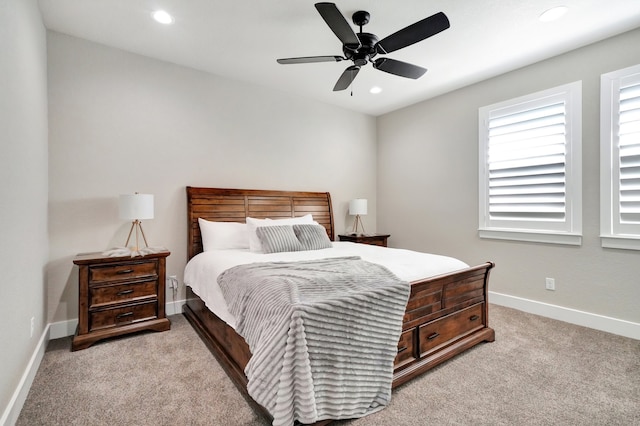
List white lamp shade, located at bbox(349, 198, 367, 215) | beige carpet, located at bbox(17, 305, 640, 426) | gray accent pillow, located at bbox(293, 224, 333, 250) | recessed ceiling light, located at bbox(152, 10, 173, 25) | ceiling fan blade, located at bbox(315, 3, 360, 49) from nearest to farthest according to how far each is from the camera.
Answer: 1. beige carpet, located at bbox(17, 305, 640, 426)
2. ceiling fan blade, located at bbox(315, 3, 360, 49)
3. recessed ceiling light, located at bbox(152, 10, 173, 25)
4. gray accent pillow, located at bbox(293, 224, 333, 250)
5. white lamp shade, located at bbox(349, 198, 367, 215)

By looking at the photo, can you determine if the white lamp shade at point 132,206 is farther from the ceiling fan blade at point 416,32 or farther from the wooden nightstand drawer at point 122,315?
the ceiling fan blade at point 416,32

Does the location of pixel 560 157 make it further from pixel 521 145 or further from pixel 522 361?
pixel 522 361

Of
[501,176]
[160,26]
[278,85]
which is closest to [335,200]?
[278,85]

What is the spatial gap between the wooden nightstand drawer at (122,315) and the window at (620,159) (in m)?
4.39

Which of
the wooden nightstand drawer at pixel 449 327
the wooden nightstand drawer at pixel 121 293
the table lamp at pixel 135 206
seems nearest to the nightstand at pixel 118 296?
the wooden nightstand drawer at pixel 121 293

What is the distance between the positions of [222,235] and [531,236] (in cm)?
346

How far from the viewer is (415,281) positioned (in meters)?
2.12

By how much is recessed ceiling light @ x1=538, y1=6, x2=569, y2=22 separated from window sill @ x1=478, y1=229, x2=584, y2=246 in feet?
6.69

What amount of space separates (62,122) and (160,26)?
129 centimetres

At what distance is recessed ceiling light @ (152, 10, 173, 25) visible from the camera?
2.52 meters

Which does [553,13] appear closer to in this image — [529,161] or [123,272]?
[529,161]

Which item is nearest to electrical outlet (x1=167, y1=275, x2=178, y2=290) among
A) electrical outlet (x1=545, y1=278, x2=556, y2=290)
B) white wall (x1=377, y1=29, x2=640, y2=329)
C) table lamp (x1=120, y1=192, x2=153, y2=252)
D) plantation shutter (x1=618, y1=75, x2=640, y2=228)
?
table lamp (x1=120, y1=192, x2=153, y2=252)

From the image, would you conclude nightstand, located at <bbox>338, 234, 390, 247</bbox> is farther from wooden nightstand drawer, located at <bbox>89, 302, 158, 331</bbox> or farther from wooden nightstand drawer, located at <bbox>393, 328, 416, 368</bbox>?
wooden nightstand drawer, located at <bbox>89, 302, 158, 331</bbox>

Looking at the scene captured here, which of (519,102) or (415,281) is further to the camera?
(519,102)
